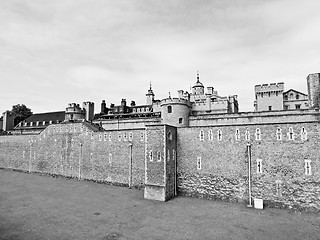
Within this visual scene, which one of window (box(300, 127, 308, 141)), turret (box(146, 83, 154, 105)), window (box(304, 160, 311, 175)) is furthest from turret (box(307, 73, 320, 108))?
turret (box(146, 83, 154, 105))

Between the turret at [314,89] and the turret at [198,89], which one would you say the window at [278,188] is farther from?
the turret at [198,89]

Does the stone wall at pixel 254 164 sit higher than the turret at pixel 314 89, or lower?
lower

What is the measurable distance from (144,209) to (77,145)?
20428 mm

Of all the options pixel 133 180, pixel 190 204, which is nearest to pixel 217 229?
pixel 190 204

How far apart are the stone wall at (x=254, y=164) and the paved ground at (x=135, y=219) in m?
1.53

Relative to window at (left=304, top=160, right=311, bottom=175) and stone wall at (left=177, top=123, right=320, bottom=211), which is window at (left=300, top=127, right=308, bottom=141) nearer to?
stone wall at (left=177, top=123, right=320, bottom=211)

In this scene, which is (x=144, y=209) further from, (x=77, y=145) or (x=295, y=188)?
(x=77, y=145)

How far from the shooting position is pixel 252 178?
22594mm

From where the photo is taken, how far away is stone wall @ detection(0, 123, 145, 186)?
3018 cm

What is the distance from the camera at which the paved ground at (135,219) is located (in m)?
15.5

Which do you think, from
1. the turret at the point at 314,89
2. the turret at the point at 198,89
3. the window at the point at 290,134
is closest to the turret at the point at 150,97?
the turret at the point at 198,89

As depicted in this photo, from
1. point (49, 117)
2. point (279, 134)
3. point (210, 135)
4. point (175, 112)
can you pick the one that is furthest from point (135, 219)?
point (49, 117)

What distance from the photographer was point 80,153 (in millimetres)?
35688

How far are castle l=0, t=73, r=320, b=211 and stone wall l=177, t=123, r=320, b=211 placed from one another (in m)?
0.08
